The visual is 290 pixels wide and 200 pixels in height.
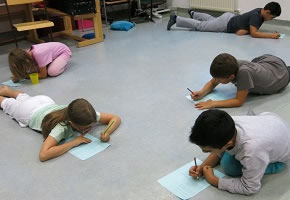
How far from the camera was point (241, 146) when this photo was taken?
145cm

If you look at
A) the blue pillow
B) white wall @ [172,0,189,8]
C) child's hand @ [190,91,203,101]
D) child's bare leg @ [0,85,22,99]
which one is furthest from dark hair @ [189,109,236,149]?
white wall @ [172,0,189,8]

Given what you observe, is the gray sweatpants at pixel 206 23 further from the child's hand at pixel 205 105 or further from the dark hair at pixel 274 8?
the child's hand at pixel 205 105

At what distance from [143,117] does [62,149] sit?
0.65 meters

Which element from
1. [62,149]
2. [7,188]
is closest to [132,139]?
[62,149]

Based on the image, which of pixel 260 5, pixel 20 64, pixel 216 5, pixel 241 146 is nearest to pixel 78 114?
pixel 241 146

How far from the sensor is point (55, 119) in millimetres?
2055

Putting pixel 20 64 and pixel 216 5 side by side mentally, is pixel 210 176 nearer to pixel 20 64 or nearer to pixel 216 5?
pixel 20 64

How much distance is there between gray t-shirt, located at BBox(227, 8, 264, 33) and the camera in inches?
161

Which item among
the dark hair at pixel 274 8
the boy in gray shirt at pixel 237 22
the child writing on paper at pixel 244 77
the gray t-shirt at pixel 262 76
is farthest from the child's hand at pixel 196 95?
the dark hair at pixel 274 8

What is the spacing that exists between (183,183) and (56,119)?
2.90 ft

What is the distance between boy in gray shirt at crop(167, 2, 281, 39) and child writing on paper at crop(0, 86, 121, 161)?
2.59 metres

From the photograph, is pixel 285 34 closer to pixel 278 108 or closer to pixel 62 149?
pixel 278 108

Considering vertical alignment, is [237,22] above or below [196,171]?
above

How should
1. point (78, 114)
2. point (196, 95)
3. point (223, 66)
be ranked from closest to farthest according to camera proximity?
point (78, 114) → point (223, 66) → point (196, 95)
